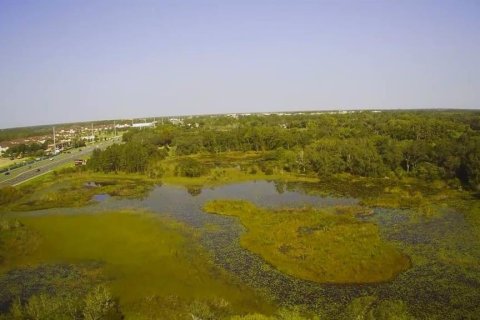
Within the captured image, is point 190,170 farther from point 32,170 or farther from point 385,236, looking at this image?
point 385,236

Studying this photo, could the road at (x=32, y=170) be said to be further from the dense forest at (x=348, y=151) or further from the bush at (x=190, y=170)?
the bush at (x=190, y=170)

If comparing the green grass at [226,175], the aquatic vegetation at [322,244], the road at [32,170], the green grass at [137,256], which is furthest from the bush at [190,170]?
the road at [32,170]

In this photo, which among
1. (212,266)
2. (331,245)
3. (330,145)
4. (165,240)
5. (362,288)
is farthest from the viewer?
(330,145)

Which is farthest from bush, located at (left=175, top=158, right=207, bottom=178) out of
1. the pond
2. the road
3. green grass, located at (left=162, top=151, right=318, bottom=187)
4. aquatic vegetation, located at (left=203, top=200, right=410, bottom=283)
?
the road

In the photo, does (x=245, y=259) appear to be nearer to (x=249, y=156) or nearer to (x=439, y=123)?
(x=249, y=156)

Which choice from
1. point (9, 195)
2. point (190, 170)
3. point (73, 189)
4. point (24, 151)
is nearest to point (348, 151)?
point (190, 170)

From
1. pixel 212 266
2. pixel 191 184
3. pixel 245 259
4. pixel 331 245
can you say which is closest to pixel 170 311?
pixel 212 266
